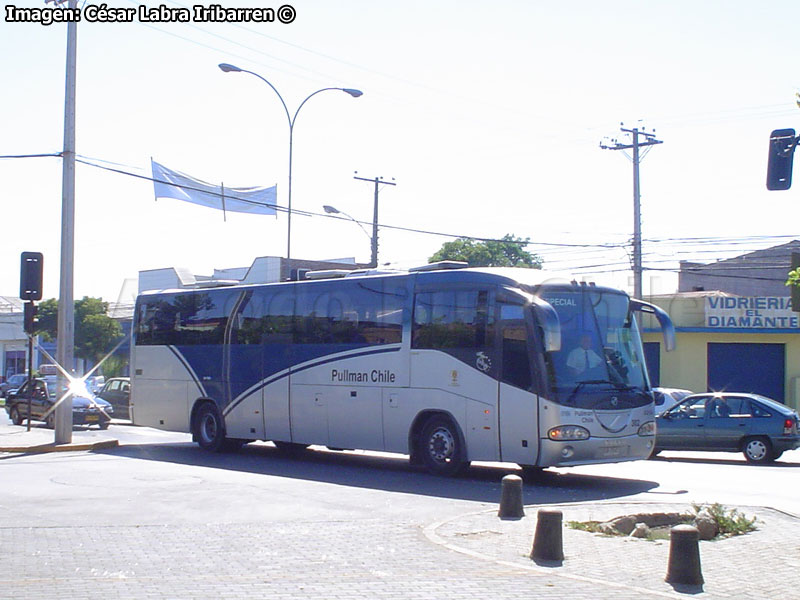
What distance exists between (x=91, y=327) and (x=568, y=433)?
40.4m

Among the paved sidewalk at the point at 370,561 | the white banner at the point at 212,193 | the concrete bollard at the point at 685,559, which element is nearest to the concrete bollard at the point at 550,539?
the paved sidewalk at the point at 370,561

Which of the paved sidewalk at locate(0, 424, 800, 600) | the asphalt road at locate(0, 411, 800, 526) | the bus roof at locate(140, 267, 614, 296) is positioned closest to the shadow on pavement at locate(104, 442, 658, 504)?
the asphalt road at locate(0, 411, 800, 526)

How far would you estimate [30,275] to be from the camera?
21047 mm

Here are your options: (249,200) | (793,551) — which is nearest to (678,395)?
(249,200)

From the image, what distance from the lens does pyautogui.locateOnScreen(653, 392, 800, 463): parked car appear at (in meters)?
19.2

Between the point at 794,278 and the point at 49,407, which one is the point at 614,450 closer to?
the point at 794,278

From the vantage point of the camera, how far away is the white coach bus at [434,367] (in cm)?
1451

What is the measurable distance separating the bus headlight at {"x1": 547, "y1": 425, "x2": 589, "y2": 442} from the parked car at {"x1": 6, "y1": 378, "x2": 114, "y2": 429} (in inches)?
734

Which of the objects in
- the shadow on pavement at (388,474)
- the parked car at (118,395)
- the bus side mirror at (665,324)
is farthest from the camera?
the parked car at (118,395)

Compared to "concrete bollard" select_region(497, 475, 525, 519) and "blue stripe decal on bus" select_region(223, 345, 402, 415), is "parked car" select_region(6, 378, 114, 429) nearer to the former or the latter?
"blue stripe decal on bus" select_region(223, 345, 402, 415)

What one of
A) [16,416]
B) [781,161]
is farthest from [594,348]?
[16,416]

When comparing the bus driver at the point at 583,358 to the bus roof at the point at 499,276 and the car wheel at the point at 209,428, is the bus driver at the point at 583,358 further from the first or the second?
the car wheel at the point at 209,428

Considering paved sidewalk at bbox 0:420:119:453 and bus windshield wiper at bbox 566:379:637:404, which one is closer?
bus windshield wiper at bbox 566:379:637:404

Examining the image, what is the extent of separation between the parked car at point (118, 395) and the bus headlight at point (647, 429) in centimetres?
2299
